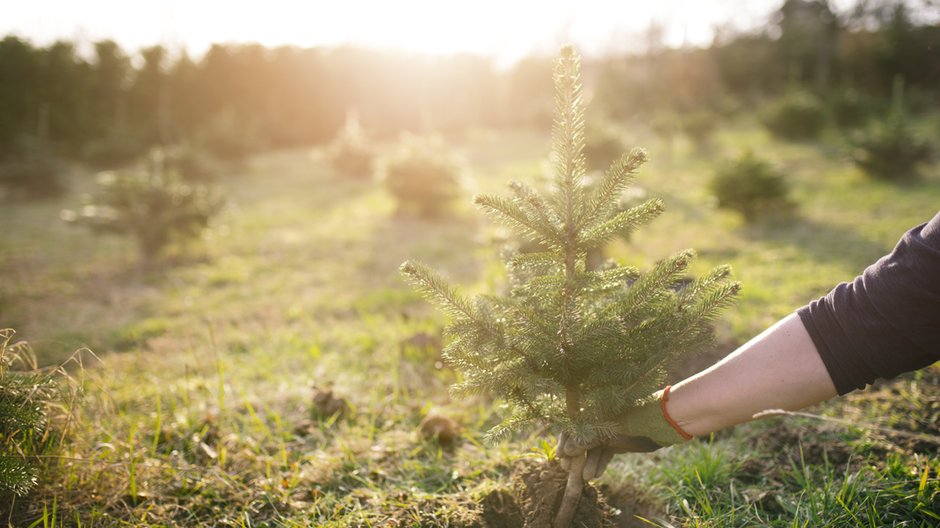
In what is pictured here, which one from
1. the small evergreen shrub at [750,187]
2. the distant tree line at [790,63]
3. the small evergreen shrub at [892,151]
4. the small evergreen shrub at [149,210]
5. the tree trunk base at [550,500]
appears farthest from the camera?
the distant tree line at [790,63]

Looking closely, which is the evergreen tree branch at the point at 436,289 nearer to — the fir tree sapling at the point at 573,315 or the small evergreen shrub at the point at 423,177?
the fir tree sapling at the point at 573,315

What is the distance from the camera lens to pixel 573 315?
5.40 feet

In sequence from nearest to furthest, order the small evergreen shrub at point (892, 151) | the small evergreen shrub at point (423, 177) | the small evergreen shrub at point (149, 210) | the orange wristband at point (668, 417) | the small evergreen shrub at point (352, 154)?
the orange wristband at point (668, 417), the small evergreen shrub at point (149, 210), the small evergreen shrub at point (892, 151), the small evergreen shrub at point (423, 177), the small evergreen shrub at point (352, 154)

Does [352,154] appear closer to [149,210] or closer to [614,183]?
[149,210]

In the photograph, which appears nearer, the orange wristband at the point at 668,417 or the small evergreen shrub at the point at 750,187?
the orange wristband at the point at 668,417

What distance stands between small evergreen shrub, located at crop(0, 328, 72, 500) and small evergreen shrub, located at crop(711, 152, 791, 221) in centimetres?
697

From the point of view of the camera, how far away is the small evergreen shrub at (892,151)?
750 centimetres

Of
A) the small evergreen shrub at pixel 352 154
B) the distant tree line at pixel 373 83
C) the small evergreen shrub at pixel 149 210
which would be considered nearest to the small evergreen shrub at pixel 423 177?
the small evergreen shrub at pixel 149 210

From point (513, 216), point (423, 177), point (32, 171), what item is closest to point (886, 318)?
point (513, 216)

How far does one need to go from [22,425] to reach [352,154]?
11.7 m

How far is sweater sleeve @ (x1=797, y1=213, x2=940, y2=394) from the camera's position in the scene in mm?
1412

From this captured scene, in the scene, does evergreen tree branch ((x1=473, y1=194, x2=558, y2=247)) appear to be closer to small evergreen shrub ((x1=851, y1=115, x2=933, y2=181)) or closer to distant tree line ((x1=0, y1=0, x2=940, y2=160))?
small evergreen shrub ((x1=851, y1=115, x2=933, y2=181))

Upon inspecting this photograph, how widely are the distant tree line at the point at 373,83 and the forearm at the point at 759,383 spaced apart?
531 inches

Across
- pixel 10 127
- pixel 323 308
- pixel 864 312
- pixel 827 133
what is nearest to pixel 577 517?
pixel 864 312
